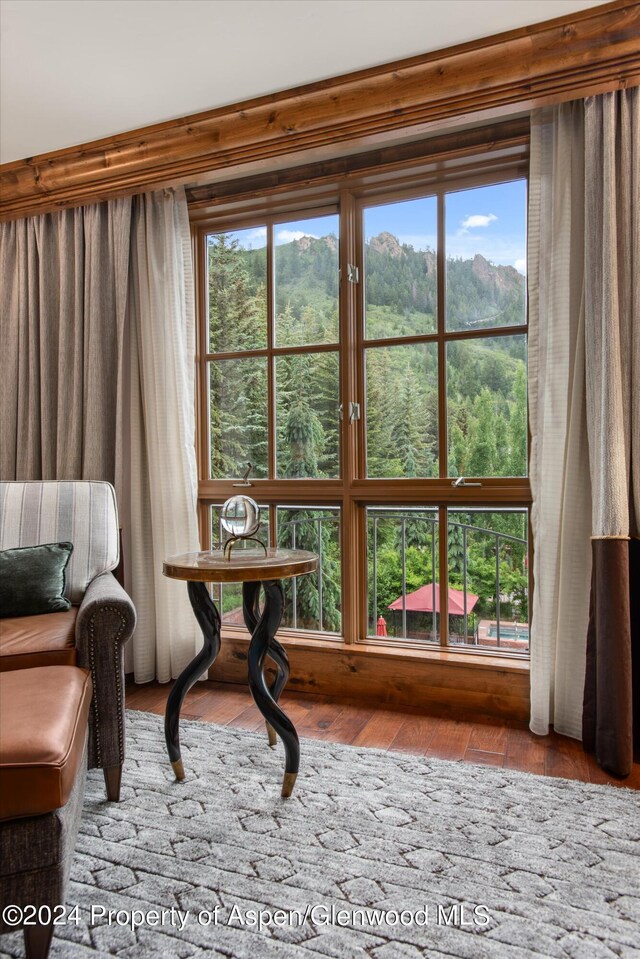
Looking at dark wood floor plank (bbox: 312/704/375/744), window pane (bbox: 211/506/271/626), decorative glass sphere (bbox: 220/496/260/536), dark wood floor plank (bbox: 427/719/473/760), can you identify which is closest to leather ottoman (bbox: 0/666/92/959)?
decorative glass sphere (bbox: 220/496/260/536)

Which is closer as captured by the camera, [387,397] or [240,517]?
[240,517]

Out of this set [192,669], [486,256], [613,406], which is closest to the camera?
[192,669]

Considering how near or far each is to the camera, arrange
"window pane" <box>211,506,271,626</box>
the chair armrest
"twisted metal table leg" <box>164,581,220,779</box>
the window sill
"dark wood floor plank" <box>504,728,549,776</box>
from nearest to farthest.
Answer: the chair armrest → "twisted metal table leg" <box>164,581,220,779</box> → "dark wood floor plank" <box>504,728,549,776</box> → the window sill → "window pane" <box>211,506,271,626</box>

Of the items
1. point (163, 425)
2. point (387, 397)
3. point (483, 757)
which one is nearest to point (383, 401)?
point (387, 397)

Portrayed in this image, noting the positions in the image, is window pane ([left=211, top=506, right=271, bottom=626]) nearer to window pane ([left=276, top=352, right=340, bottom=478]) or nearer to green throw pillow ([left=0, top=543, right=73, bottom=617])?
window pane ([left=276, top=352, right=340, bottom=478])

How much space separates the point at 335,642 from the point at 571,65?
2.42 m

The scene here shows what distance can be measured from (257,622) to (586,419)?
4.55 feet

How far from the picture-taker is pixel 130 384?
3.00 meters

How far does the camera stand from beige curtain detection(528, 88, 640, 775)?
81.9 inches

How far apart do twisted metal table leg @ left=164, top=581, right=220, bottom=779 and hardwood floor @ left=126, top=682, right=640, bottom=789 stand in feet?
1.67

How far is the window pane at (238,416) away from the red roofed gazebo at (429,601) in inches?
35.8

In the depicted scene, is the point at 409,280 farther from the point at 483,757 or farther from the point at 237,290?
the point at 483,757

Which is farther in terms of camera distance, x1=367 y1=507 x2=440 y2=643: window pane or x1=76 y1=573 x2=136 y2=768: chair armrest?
x1=367 y1=507 x2=440 y2=643: window pane

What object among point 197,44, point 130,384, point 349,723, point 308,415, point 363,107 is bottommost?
point 349,723
